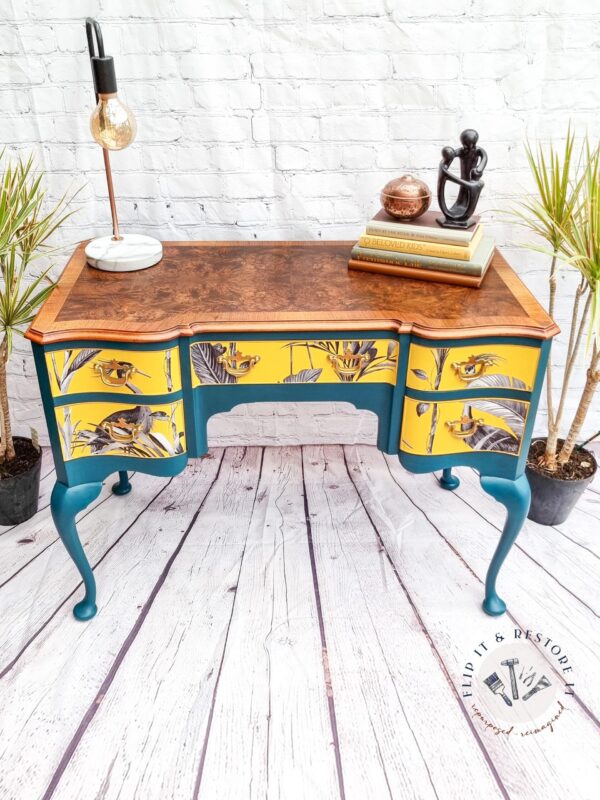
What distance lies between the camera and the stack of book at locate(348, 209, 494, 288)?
1.52m

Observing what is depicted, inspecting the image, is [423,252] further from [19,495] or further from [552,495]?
[19,495]

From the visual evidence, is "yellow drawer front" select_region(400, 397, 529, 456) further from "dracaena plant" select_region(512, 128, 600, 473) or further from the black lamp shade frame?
the black lamp shade frame

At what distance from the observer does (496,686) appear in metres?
1.50

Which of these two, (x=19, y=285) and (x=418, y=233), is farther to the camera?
(x=19, y=285)

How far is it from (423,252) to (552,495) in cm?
89

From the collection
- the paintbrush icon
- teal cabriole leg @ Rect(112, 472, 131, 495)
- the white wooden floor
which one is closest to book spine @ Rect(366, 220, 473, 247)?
the white wooden floor

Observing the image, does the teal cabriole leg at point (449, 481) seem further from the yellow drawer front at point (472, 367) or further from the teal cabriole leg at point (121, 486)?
the teal cabriole leg at point (121, 486)

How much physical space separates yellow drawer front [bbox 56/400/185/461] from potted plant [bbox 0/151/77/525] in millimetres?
395

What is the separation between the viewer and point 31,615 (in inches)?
65.4

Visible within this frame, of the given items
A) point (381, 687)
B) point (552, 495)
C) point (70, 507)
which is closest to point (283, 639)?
point (381, 687)

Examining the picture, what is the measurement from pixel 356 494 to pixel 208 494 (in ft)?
1.64

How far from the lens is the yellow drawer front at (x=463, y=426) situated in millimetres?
1438

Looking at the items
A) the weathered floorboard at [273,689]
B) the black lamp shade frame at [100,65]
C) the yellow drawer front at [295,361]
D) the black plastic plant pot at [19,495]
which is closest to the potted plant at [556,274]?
the yellow drawer front at [295,361]

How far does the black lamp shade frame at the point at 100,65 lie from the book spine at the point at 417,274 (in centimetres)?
70
